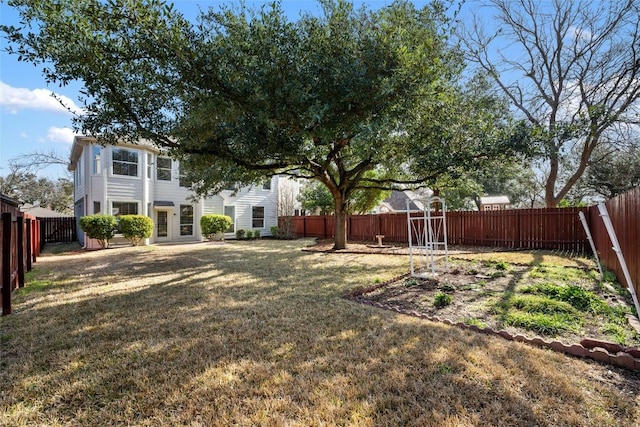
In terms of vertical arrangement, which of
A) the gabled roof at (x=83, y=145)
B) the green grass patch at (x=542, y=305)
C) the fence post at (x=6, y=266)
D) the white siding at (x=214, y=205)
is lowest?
the green grass patch at (x=542, y=305)

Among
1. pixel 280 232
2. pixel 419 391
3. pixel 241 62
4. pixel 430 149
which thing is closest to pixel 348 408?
pixel 419 391

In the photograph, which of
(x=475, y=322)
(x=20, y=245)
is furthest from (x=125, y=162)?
(x=475, y=322)

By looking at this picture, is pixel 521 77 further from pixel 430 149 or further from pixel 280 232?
pixel 280 232

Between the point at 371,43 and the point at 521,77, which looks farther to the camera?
the point at 521,77

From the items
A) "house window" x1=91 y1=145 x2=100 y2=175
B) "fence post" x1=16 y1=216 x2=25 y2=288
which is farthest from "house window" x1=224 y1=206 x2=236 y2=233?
"fence post" x1=16 y1=216 x2=25 y2=288

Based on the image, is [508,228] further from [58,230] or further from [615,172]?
[58,230]

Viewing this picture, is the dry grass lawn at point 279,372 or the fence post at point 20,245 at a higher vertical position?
the fence post at point 20,245

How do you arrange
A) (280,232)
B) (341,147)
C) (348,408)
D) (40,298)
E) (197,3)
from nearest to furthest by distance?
(348,408), (40,298), (197,3), (341,147), (280,232)

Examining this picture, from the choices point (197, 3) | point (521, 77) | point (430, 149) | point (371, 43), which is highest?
point (521, 77)

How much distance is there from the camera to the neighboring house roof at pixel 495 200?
2726 centimetres

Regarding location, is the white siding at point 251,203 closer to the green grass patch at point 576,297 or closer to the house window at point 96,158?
the house window at point 96,158

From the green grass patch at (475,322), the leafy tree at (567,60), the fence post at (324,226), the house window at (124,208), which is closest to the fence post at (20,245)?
the green grass patch at (475,322)

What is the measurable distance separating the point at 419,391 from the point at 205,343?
2.18 meters

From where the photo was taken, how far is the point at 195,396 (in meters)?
2.38
